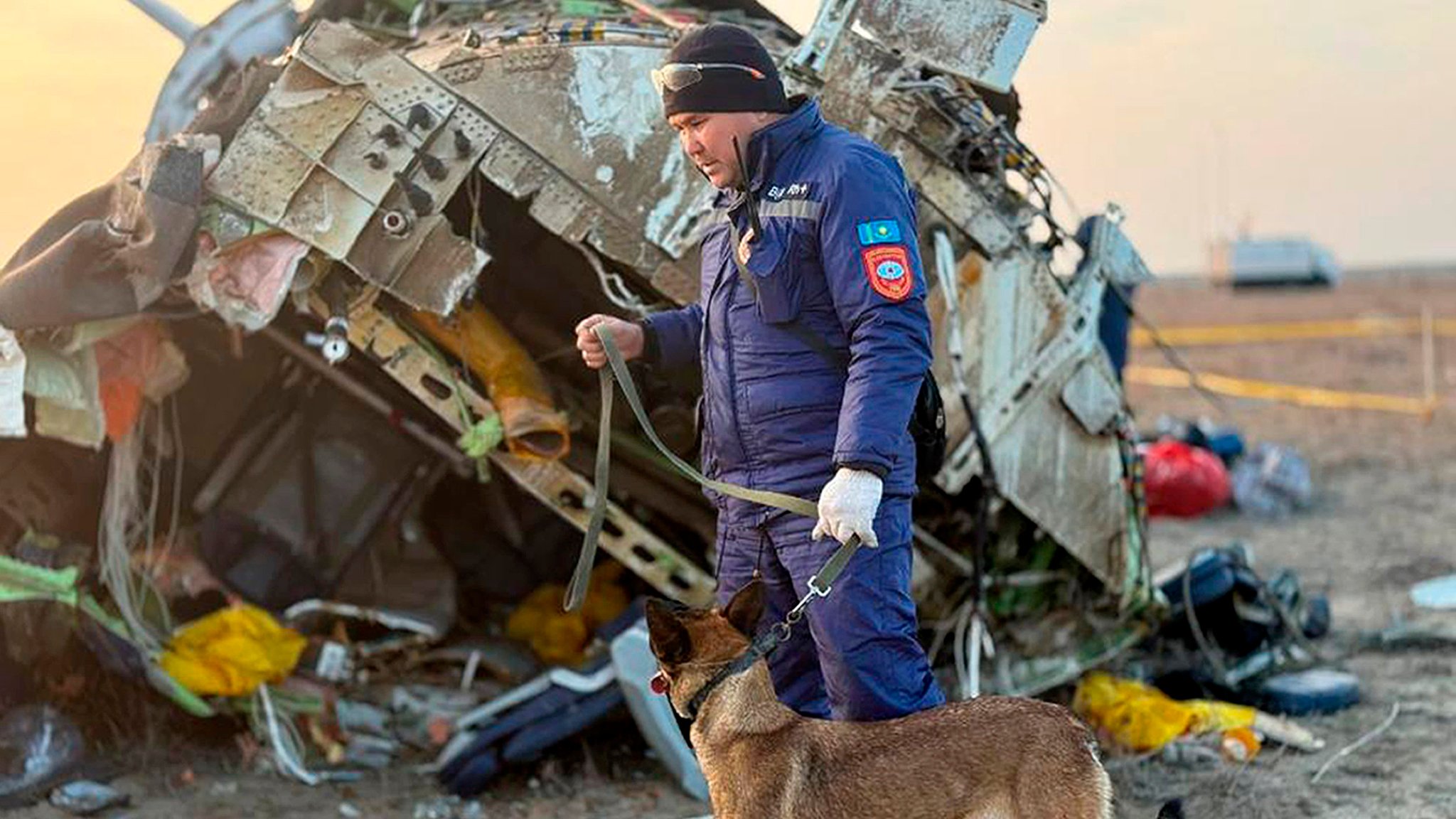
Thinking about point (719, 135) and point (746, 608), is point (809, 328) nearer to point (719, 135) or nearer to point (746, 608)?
point (719, 135)

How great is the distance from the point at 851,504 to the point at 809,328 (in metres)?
0.52

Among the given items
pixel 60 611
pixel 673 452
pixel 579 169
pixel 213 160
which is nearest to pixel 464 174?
pixel 579 169

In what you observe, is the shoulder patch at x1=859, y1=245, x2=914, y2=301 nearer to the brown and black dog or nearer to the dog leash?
the dog leash

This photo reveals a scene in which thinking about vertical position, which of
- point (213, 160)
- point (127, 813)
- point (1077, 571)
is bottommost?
point (127, 813)

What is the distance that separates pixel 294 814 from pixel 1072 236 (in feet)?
10.9

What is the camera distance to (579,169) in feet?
17.6

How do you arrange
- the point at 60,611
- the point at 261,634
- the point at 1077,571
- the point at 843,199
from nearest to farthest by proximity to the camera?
the point at 843,199 → the point at 60,611 → the point at 261,634 → the point at 1077,571

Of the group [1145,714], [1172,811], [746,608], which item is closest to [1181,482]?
[1145,714]

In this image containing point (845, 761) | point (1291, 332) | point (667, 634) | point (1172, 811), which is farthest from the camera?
point (1291, 332)

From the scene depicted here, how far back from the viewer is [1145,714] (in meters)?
6.00

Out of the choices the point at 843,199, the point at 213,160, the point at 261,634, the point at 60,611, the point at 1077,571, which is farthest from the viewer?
the point at 1077,571

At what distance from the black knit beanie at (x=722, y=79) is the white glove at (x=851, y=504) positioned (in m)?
0.89

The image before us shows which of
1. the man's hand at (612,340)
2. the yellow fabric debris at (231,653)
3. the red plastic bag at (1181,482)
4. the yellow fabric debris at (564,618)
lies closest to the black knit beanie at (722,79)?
the man's hand at (612,340)

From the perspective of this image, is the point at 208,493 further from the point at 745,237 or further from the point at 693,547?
the point at 745,237
